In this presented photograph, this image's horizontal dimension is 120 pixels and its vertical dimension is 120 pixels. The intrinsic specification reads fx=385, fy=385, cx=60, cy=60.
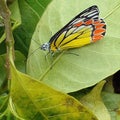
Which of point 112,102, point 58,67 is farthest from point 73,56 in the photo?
point 112,102

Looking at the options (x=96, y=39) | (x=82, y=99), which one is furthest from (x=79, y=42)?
(x=82, y=99)

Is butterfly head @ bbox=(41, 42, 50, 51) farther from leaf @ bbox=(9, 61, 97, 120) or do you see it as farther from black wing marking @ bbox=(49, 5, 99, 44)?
leaf @ bbox=(9, 61, 97, 120)

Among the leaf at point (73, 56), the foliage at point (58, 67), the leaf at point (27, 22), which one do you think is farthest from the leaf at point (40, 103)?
the leaf at point (27, 22)

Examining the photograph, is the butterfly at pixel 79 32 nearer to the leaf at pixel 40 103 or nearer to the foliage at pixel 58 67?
the foliage at pixel 58 67

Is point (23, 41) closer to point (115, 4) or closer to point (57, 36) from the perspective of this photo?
point (57, 36)

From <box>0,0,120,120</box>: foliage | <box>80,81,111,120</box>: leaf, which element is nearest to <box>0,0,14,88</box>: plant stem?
<box>0,0,120,120</box>: foliage

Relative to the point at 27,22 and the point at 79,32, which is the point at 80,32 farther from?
the point at 27,22
